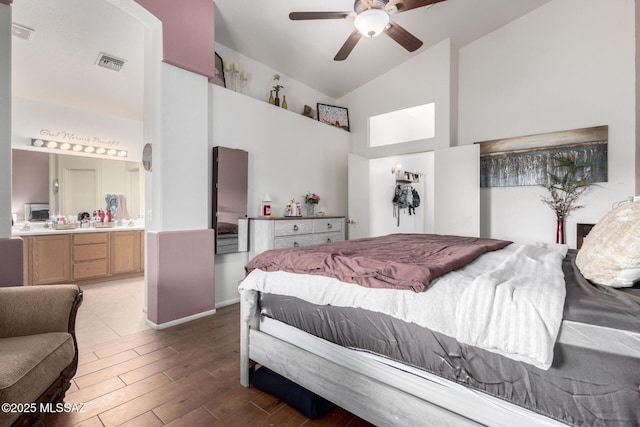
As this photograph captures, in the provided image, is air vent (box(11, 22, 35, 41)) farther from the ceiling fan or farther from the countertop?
the ceiling fan

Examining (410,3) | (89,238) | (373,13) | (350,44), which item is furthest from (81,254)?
(410,3)

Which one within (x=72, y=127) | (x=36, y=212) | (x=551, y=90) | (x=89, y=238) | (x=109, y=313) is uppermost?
(x=551, y=90)

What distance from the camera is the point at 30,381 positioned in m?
1.17

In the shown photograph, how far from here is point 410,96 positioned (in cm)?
435

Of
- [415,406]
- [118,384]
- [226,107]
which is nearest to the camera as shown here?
[415,406]

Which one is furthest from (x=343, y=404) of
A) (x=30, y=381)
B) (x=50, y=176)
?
(x=50, y=176)

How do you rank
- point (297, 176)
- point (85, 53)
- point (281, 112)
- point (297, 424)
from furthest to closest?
point (297, 176) < point (281, 112) < point (85, 53) < point (297, 424)

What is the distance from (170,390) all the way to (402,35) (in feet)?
11.1

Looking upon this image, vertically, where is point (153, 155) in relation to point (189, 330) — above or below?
above

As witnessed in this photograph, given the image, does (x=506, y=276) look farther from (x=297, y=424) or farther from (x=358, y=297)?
(x=297, y=424)

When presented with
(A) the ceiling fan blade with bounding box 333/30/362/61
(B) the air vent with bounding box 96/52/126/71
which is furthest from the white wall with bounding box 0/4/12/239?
(A) the ceiling fan blade with bounding box 333/30/362/61

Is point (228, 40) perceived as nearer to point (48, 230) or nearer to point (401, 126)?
point (401, 126)

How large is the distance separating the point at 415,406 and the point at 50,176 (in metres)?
5.21

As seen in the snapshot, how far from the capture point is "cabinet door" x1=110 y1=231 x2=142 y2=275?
14.3 ft
